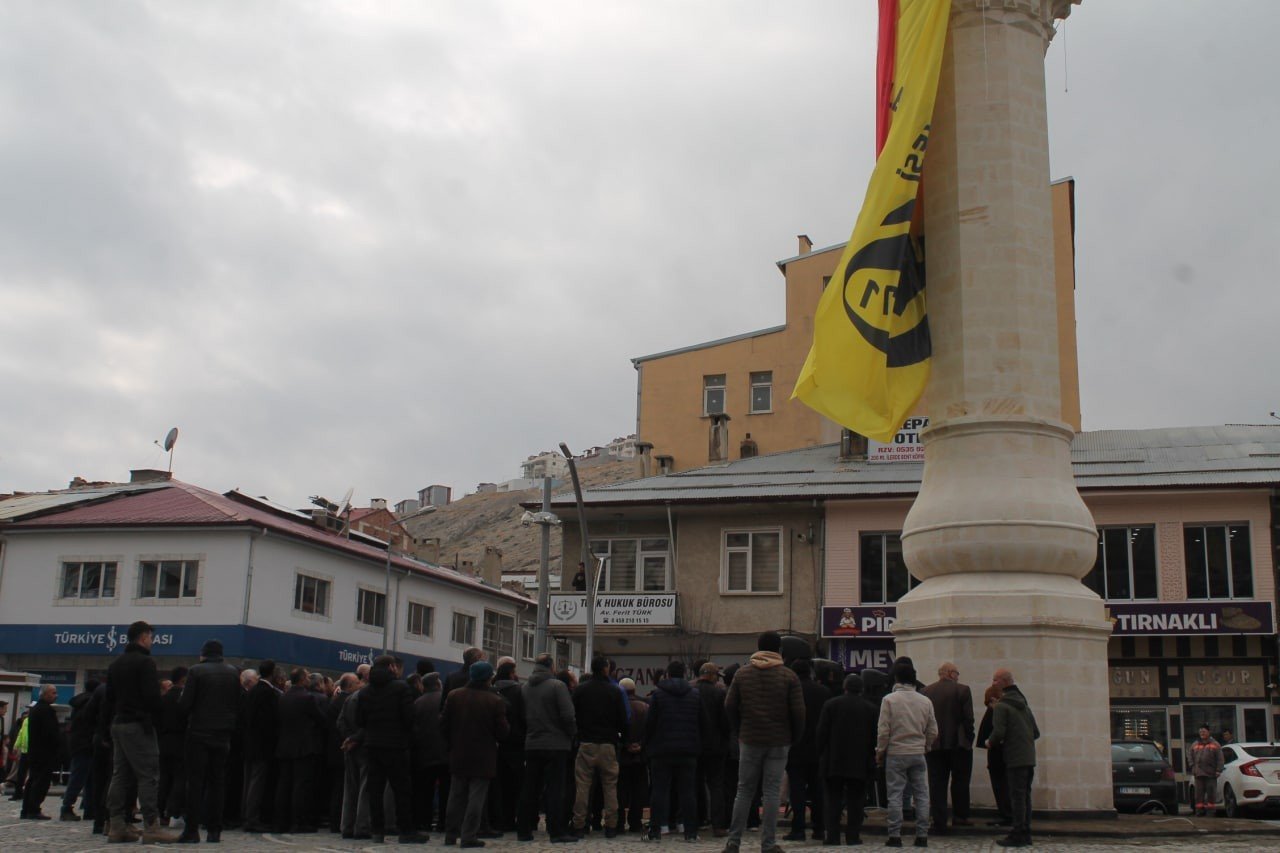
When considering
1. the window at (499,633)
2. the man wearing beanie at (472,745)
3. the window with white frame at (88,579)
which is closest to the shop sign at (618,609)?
the window with white frame at (88,579)

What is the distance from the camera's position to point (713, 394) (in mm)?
45781

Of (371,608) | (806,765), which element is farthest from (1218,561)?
(371,608)

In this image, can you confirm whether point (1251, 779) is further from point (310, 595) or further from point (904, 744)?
point (310, 595)

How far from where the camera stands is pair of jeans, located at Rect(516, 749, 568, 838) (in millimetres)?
12742

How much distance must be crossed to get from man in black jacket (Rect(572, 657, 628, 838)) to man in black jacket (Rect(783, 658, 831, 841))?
174 centimetres

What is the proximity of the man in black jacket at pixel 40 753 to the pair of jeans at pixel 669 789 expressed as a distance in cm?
752

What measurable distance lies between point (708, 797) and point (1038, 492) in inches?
186

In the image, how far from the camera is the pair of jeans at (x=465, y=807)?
12.2 metres

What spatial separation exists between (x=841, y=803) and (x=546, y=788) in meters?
2.74

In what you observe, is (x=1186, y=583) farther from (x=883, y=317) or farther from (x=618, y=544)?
(x=883, y=317)

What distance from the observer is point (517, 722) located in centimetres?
1345

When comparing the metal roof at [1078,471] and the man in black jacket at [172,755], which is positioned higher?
the metal roof at [1078,471]

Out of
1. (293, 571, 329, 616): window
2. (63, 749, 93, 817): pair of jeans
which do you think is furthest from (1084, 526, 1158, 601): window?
Result: (63, 749, 93, 817): pair of jeans

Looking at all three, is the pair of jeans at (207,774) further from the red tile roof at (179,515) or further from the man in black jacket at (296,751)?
the red tile roof at (179,515)
